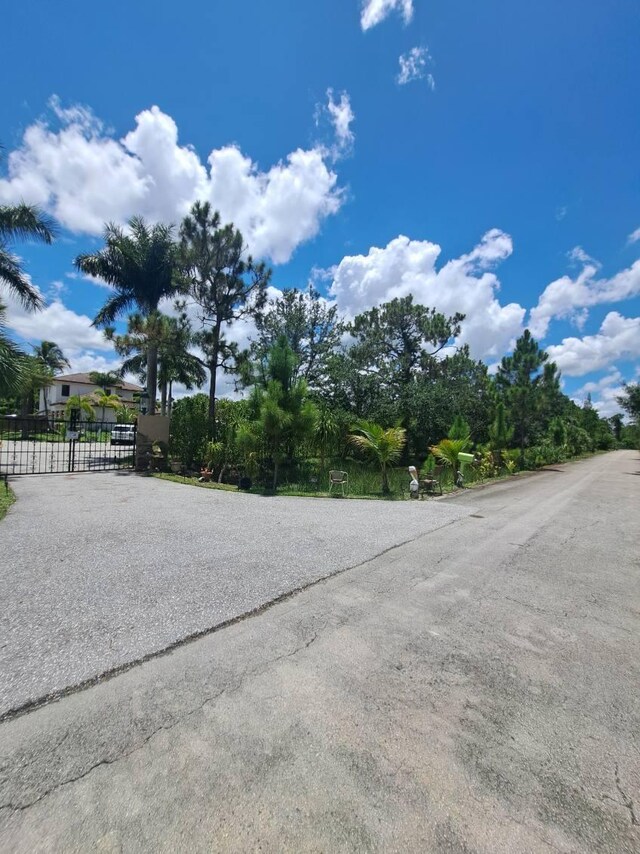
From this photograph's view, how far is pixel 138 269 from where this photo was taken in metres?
18.1

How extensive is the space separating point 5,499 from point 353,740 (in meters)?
9.47

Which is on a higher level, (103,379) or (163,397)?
(103,379)

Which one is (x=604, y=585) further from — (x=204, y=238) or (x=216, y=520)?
(x=204, y=238)

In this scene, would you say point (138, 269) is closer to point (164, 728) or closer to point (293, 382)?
point (293, 382)

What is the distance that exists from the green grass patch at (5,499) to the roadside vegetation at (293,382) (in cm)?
319

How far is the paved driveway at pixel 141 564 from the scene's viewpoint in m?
2.93

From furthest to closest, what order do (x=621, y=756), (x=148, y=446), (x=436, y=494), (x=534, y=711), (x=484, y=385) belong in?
(x=484, y=385) < (x=148, y=446) < (x=436, y=494) < (x=534, y=711) < (x=621, y=756)

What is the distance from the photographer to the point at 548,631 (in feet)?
11.1

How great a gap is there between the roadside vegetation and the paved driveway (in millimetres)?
3951

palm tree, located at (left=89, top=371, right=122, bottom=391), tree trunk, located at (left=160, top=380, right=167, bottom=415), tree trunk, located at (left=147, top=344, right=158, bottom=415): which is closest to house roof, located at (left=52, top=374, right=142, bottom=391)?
palm tree, located at (left=89, top=371, right=122, bottom=391)

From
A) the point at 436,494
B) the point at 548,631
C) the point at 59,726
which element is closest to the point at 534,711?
the point at 548,631

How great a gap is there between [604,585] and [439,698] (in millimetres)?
3390

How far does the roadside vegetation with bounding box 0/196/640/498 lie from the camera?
13062 millimetres

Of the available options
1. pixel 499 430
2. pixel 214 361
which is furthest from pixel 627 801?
pixel 499 430
